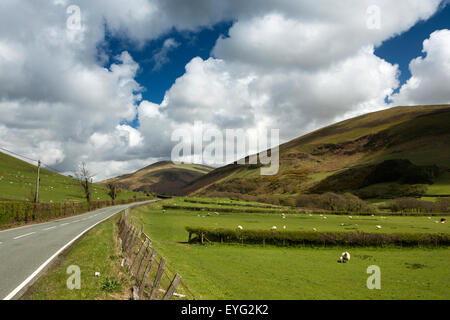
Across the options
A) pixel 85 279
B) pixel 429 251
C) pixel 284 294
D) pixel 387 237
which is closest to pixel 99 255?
pixel 85 279

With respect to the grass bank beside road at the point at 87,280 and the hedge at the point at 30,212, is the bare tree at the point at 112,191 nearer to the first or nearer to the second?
the hedge at the point at 30,212

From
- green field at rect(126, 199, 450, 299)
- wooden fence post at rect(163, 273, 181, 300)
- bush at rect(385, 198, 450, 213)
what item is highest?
wooden fence post at rect(163, 273, 181, 300)

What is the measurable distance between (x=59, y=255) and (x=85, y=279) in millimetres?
5949

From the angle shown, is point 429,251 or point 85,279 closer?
point 85,279

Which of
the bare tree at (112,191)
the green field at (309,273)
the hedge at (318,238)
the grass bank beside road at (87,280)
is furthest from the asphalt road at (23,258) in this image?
the bare tree at (112,191)

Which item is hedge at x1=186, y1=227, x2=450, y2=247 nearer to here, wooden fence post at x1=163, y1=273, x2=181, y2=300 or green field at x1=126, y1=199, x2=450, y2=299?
green field at x1=126, y1=199, x2=450, y2=299

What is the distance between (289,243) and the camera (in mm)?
32062

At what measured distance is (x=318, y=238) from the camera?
31.5 metres

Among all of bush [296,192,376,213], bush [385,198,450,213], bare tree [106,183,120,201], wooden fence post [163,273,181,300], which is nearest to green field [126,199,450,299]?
wooden fence post [163,273,181,300]

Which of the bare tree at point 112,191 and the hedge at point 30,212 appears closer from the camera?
the hedge at point 30,212

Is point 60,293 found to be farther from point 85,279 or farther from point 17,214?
point 17,214

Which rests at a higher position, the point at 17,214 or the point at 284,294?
the point at 17,214

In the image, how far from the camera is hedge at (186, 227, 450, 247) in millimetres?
31094

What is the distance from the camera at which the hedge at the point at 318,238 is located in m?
31.1
